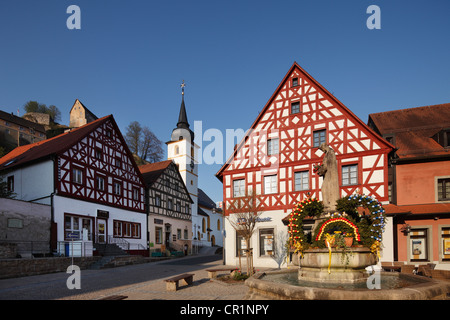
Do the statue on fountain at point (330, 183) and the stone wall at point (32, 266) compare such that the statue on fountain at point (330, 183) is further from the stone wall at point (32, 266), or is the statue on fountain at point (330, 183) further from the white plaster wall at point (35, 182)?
the white plaster wall at point (35, 182)

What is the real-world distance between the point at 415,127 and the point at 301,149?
24.3 ft

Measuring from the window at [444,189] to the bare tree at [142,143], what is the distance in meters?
50.6

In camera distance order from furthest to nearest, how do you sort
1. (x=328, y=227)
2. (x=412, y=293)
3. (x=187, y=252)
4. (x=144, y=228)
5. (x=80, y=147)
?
(x=187, y=252), (x=144, y=228), (x=80, y=147), (x=328, y=227), (x=412, y=293)

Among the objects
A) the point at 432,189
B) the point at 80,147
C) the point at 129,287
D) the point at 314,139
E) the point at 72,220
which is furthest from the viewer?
the point at 80,147

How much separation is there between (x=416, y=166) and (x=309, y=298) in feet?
52.5

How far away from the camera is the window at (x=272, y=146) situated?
22.3 metres

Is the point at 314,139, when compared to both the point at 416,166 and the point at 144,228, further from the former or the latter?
the point at 144,228

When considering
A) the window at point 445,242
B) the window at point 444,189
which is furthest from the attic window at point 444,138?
the window at point 445,242

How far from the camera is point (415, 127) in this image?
2175 cm

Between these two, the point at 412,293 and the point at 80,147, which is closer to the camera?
the point at 412,293

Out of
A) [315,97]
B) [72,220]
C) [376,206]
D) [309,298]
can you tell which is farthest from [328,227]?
[72,220]

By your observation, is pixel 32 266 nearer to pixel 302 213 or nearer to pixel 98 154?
pixel 98 154

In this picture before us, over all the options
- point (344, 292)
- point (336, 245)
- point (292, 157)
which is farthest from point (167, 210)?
point (344, 292)

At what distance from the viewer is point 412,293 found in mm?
6586
